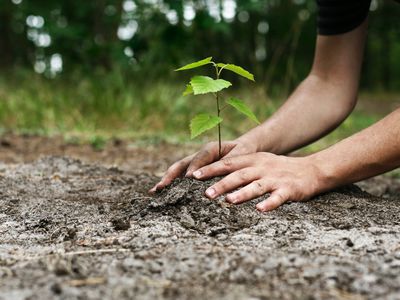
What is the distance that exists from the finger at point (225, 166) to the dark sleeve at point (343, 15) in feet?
2.73

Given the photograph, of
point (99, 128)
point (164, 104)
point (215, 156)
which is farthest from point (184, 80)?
point (215, 156)

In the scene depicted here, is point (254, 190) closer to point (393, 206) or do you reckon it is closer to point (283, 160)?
point (283, 160)

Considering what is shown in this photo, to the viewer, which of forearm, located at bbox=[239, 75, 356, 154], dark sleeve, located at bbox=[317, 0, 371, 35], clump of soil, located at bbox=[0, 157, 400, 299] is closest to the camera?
clump of soil, located at bbox=[0, 157, 400, 299]

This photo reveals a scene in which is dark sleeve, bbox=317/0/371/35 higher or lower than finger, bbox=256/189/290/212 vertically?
higher

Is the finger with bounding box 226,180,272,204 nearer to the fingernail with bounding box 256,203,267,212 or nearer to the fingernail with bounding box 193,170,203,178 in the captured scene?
the fingernail with bounding box 256,203,267,212

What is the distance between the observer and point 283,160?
68.4 inches

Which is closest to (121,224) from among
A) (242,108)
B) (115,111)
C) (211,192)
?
(211,192)

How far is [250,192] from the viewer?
166 centimetres

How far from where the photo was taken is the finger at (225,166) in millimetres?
1753

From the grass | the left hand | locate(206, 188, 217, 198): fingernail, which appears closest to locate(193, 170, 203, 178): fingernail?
the left hand

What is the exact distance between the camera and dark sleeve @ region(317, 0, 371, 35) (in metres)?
2.24

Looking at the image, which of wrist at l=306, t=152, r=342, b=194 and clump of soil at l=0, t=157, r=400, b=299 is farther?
wrist at l=306, t=152, r=342, b=194

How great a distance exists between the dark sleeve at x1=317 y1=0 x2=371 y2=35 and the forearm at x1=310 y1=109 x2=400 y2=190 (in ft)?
2.05

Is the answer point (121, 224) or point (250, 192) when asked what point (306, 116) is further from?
point (121, 224)
